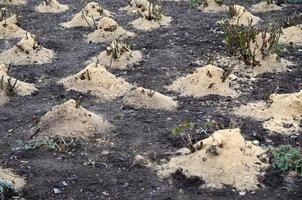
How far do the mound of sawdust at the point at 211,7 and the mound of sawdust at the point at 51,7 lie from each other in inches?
95.0

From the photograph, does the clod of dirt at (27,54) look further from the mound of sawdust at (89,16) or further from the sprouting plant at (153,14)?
Result: the sprouting plant at (153,14)

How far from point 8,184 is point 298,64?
3.99 metres

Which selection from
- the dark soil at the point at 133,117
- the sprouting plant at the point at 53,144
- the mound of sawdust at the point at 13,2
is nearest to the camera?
the dark soil at the point at 133,117

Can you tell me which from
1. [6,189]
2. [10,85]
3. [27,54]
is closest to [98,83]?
[10,85]

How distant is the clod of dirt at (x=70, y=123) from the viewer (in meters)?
4.74

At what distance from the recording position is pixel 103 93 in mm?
5664

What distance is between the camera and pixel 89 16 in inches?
322

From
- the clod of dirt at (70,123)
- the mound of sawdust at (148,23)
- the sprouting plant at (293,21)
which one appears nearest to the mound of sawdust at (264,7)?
the sprouting plant at (293,21)

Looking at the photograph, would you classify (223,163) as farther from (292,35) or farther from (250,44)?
(292,35)

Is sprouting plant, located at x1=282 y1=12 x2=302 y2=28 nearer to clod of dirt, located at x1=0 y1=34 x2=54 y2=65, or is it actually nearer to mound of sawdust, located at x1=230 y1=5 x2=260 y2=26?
mound of sawdust, located at x1=230 y1=5 x2=260 y2=26

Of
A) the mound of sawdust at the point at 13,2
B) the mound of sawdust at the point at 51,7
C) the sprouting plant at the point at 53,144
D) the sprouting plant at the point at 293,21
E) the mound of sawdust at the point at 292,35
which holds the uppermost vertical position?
the sprouting plant at the point at 293,21

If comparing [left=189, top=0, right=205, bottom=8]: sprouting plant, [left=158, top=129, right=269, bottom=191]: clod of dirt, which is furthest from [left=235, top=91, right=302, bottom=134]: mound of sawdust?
[left=189, top=0, right=205, bottom=8]: sprouting plant

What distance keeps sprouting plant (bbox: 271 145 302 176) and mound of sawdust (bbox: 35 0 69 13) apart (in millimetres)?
5573

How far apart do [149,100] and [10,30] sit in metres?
3.31
